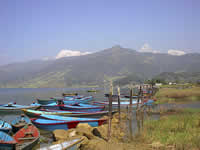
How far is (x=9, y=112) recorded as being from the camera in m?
38.2

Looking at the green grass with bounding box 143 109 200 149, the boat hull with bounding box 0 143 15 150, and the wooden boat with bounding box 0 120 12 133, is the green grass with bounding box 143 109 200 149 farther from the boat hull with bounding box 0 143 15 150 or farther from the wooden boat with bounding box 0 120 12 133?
the wooden boat with bounding box 0 120 12 133

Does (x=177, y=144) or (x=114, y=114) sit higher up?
(x=177, y=144)

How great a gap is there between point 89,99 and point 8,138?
A: 144ft

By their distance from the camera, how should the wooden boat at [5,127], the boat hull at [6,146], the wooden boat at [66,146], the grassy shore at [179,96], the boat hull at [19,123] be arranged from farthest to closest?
the grassy shore at [179,96] < the boat hull at [19,123] < the wooden boat at [5,127] < the wooden boat at [66,146] < the boat hull at [6,146]

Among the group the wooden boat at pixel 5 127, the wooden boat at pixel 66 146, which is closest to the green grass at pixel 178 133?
the wooden boat at pixel 66 146

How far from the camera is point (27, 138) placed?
15.1 m

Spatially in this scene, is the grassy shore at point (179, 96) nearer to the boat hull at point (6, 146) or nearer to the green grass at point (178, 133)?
the green grass at point (178, 133)

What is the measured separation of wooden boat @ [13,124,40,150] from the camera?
13803 mm

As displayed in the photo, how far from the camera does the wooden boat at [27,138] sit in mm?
13803

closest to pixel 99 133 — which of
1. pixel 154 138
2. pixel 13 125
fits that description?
pixel 154 138

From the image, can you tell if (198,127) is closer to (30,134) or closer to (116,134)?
(116,134)

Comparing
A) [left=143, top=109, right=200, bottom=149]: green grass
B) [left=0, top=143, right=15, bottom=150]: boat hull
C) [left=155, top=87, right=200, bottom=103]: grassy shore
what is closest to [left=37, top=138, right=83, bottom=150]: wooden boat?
[left=0, top=143, right=15, bottom=150]: boat hull

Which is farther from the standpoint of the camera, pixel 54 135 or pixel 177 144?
pixel 54 135

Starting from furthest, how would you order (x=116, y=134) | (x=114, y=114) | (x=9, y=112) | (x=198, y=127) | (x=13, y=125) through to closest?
(x=9, y=112)
(x=114, y=114)
(x=13, y=125)
(x=116, y=134)
(x=198, y=127)
